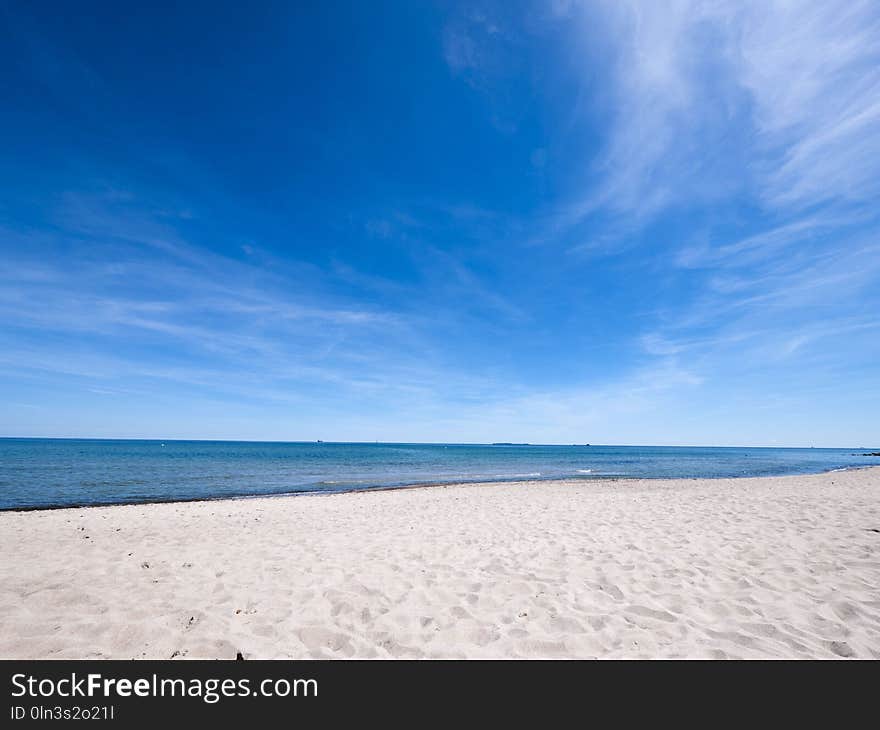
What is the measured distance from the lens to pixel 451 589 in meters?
5.86

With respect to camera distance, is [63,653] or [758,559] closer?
[63,653]

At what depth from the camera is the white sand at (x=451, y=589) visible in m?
4.32

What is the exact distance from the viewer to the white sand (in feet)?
14.2
